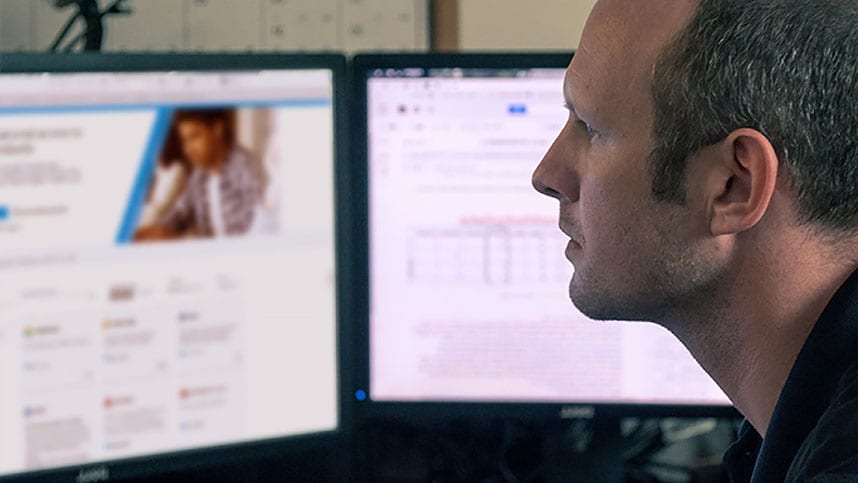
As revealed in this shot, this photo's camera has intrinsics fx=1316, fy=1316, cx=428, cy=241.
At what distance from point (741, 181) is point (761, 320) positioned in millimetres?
113

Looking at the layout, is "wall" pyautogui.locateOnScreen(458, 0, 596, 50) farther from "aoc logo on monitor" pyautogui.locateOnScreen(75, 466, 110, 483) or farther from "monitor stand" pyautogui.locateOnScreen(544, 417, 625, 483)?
"aoc logo on monitor" pyautogui.locateOnScreen(75, 466, 110, 483)

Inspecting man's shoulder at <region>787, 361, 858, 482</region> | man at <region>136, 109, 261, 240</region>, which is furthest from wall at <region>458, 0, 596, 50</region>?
man's shoulder at <region>787, 361, 858, 482</region>

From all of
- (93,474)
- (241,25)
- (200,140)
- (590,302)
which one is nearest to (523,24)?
(241,25)

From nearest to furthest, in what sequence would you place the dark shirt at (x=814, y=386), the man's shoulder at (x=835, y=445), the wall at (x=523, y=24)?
1. the man's shoulder at (x=835, y=445)
2. the dark shirt at (x=814, y=386)
3. the wall at (x=523, y=24)

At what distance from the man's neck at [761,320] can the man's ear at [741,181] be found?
0.04 metres

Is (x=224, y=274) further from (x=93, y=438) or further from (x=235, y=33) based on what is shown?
(x=235, y=33)

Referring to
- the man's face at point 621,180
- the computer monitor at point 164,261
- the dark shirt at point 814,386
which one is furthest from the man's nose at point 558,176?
the computer monitor at point 164,261

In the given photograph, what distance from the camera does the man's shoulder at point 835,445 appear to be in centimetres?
79

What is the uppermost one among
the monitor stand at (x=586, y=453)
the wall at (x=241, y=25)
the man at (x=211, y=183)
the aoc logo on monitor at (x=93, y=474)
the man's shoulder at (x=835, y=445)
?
the wall at (x=241, y=25)

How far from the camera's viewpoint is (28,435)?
1242 millimetres

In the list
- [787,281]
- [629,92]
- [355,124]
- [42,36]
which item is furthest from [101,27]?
[787,281]

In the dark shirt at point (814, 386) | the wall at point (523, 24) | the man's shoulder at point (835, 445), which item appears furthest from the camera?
the wall at point (523, 24)

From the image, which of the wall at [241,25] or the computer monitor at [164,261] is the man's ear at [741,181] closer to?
the computer monitor at [164,261]

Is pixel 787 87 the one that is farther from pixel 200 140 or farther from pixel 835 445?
pixel 200 140
